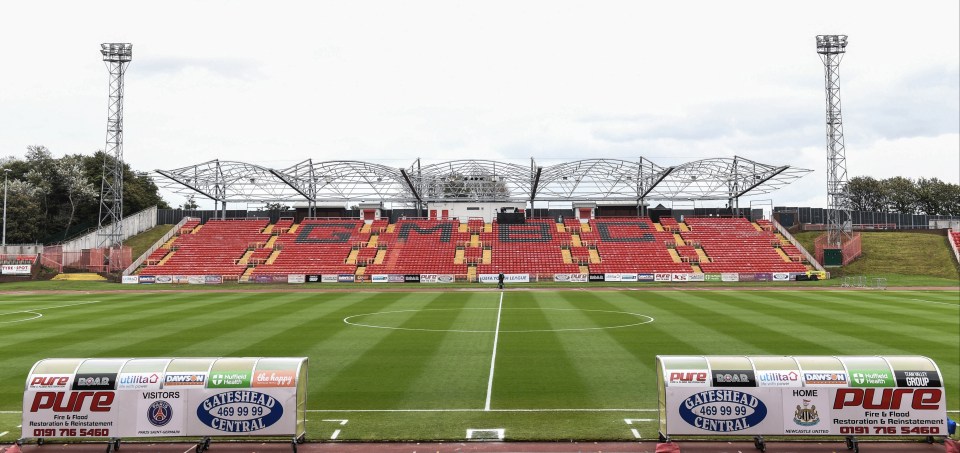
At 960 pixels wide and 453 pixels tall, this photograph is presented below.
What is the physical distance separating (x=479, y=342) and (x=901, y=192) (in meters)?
115

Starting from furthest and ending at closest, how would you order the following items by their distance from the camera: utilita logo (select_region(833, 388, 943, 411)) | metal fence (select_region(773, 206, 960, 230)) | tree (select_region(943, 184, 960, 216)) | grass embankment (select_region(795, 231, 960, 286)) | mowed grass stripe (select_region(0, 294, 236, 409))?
tree (select_region(943, 184, 960, 216)), metal fence (select_region(773, 206, 960, 230)), grass embankment (select_region(795, 231, 960, 286)), mowed grass stripe (select_region(0, 294, 236, 409)), utilita logo (select_region(833, 388, 943, 411))

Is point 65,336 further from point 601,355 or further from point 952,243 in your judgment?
point 952,243

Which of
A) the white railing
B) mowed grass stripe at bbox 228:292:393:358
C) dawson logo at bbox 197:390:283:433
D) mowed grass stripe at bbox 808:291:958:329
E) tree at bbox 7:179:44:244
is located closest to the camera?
dawson logo at bbox 197:390:283:433

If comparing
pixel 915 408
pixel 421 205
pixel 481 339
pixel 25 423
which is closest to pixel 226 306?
pixel 481 339

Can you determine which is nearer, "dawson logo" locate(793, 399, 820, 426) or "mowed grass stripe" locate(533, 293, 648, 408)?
"dawson logo" locate(793, 399, 820, 426)

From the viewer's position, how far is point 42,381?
10.9 metres

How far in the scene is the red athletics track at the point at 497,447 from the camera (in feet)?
36.8

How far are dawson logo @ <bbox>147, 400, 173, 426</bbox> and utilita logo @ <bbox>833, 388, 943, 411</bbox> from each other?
1168cm

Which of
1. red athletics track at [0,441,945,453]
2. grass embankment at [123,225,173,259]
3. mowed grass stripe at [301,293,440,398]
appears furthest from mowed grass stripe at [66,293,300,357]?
grass embankment at [123,225,173,259]

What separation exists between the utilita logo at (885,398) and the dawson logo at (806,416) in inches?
14.7

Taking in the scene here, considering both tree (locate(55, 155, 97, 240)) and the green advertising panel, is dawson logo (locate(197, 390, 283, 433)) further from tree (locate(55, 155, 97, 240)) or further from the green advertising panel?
tree (locate(55, 155, 97, 240))

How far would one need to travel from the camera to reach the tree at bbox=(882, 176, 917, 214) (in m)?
109

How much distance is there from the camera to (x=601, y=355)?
20.0 m

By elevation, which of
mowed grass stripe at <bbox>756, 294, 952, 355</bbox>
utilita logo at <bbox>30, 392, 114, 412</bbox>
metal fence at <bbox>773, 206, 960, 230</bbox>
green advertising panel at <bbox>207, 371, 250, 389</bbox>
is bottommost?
mowed grass stripe at <bbox>756, 294, 952, 355</bbox>
